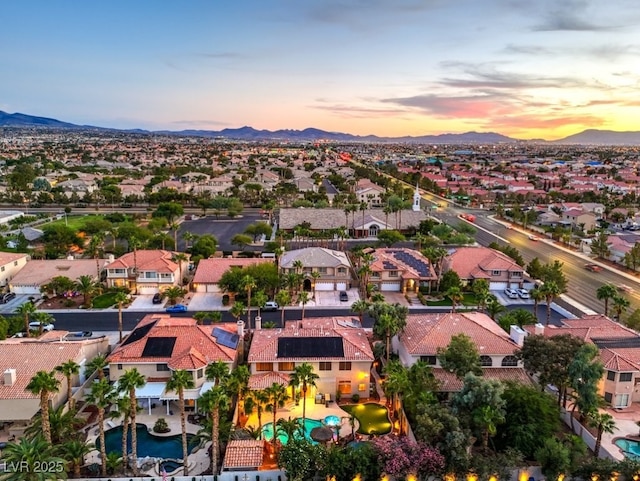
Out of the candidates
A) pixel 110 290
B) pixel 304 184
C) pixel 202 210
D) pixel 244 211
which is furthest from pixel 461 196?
pixel 110 290

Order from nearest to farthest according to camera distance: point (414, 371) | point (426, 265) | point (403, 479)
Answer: point (403, 479) < point (414, 371) < point (426, 265)

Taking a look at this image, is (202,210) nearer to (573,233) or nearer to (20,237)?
(20,237)

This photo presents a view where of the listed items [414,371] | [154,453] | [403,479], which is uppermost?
[414,371]

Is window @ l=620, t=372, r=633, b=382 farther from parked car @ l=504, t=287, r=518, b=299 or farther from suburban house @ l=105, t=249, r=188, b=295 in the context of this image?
suburban house @ l=105, t=249, r=188, b=295

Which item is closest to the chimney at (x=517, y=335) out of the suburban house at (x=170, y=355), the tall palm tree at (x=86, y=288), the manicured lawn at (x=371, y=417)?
the manicured lawn at (x=371, y=417)

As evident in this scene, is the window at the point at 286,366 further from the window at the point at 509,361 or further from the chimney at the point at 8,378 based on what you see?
the chimney at the point at 8,378

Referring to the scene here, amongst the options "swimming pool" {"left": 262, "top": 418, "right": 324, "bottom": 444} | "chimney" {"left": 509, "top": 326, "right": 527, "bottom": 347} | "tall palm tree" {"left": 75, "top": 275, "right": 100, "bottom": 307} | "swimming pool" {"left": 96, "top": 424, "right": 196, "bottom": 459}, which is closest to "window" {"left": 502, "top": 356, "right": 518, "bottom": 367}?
"chimney" {"left": 509, "top": 326, "right": 527, "bottom": 347}
